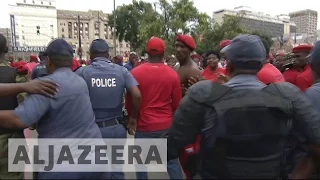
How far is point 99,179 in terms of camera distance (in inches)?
98.5


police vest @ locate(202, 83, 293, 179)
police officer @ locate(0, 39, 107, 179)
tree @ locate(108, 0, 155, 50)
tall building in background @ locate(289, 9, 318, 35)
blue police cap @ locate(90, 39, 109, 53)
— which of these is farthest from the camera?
tall building in background @ locate(289, 9, 318, 35)

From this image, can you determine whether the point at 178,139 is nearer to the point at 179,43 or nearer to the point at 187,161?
the point at 187,161

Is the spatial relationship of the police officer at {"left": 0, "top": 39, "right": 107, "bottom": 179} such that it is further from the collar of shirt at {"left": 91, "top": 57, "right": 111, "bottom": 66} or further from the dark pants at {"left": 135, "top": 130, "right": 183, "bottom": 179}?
the dark pants at {"left": 135, "top": 130, "right": 183, "bottom": 179}

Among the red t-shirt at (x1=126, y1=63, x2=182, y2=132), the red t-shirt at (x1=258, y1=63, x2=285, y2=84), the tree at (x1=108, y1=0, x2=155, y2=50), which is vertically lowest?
the red t-shirt at (x1=126, y1=63, x2=182, y2=132)

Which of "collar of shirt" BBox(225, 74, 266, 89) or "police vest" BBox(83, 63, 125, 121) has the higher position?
"collar of shirt" BBox(225, 74, 266, 89)

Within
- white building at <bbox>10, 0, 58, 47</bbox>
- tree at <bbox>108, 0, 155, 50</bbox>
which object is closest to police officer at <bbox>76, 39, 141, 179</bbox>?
tree at <bbox>108, 0, 155, 50</bbox>

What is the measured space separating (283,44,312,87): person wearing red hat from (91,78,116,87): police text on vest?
7.99ft

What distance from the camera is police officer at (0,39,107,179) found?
2.11 metres

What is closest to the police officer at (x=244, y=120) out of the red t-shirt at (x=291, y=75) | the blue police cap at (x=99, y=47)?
the blue police cap at (x=99, y=47)

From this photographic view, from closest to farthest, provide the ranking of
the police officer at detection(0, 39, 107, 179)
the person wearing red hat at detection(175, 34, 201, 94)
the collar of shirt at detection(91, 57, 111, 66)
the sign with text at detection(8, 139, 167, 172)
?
the police officer at detection(0, 39, 107, 179) < the sign with text at detection(8, 139, 167, 172) < the collar of shirt at detection(91, 57, 111, 66) < the person wearing red hat at detection(175, 34, 201, 94)

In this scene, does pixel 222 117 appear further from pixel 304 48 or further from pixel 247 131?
pixel 304 48

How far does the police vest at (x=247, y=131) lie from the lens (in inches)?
67.6

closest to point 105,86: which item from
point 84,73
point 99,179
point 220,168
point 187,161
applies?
point 84,73

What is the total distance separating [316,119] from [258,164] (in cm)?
44
